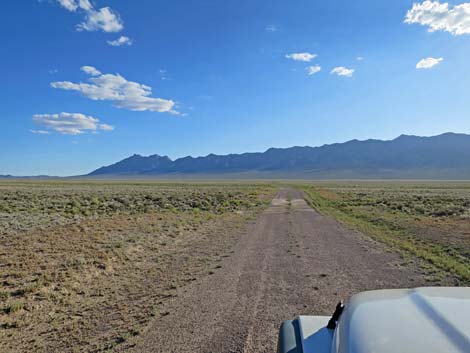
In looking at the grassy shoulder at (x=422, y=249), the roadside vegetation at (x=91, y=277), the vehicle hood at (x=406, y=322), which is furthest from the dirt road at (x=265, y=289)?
Result: the vehicle hood at (x=406, y=322)

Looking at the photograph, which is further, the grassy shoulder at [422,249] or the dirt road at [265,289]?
the grassy shoulder at [422,249]

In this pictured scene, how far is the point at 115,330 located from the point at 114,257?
4.39m

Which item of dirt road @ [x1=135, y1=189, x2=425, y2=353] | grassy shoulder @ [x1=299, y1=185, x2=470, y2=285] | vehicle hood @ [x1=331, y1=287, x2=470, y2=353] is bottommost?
grassy shoulder @ [x1=299, y1=185, x2=470, y2=285]

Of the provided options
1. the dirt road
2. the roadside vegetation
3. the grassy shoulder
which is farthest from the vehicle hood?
the grassy shoulder

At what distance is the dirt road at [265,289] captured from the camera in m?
4.33

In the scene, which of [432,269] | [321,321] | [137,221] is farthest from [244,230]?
[321,321]

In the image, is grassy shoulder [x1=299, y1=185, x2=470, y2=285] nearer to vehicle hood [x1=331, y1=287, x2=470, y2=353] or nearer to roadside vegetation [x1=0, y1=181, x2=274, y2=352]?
roadside vegetation [x1=0, y1=181, x2=274, y2=352]

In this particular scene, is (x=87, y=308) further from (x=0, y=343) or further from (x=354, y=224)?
(x=354, y=224)

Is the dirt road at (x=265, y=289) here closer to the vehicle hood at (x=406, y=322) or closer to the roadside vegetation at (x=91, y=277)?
the roadside vegetation at (x=91, y=277)

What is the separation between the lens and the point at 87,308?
18.2ft

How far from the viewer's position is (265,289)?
625 cm


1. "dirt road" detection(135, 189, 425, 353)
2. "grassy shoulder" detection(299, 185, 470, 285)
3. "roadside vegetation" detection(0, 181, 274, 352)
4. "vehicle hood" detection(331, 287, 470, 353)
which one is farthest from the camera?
"grassy shoulder" detection(299, 185, 470, 285)

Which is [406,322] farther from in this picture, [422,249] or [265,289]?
[422,249]

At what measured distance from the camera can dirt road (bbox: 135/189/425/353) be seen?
4.33 m
